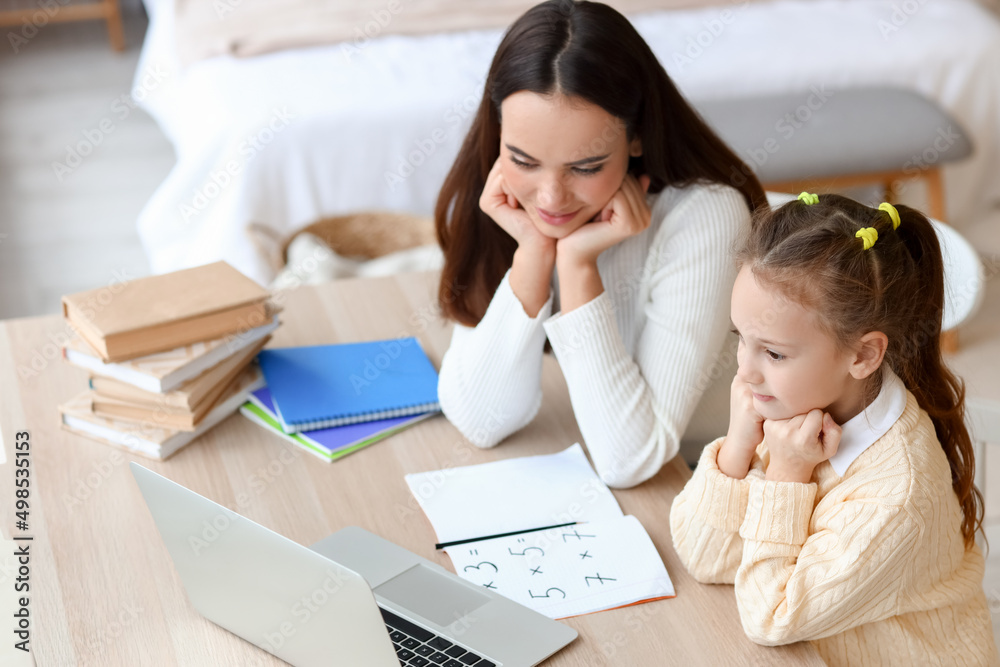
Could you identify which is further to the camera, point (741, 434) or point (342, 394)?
point (342, 394)

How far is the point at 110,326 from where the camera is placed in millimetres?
1196

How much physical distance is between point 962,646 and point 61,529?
924 millimetres

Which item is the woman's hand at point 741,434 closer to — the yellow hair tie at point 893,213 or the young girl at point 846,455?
the young girl at point 846,455

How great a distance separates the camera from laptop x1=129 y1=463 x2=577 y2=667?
797 millimetres

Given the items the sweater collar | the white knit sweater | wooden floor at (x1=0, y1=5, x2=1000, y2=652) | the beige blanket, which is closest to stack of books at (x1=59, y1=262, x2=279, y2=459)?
the white knit sweater

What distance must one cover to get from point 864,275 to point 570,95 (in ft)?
1.35

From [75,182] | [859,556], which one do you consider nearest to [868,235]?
[859,556]

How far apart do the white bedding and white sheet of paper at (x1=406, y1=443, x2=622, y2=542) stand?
1425 mm

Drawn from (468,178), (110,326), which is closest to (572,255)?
(468,178)

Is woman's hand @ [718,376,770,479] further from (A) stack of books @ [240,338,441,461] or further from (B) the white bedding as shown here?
(B) the white bedding

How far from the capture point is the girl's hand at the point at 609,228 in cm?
123

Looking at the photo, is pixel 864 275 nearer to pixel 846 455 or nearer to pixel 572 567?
pixel 846 455

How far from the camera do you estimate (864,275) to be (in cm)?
89

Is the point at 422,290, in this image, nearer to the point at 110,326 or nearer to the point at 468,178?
the point at 468,178
